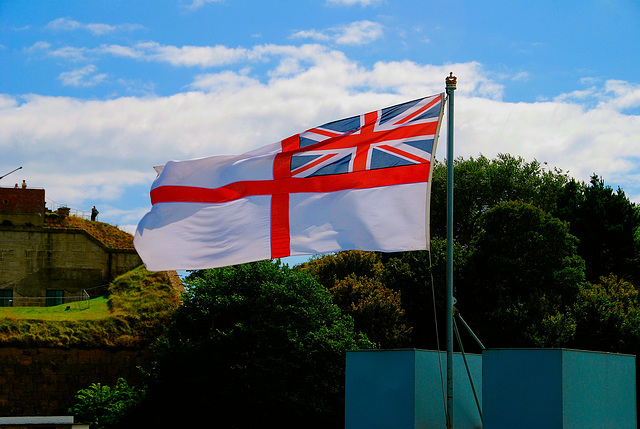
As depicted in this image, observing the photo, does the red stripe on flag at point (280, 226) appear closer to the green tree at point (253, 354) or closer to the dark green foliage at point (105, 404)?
the green tree at point (253, 354)

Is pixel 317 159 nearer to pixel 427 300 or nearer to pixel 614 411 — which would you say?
pixel 614 411

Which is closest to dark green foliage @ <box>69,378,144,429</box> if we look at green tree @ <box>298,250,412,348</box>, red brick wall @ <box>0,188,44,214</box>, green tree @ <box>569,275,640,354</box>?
green tree @ <box>298,250,412,348</box>

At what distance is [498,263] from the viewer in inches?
1727

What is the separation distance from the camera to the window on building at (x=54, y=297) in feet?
145

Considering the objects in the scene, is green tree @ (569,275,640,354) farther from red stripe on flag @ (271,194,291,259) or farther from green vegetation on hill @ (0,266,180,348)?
red stripe on flag @ (271,194,291,259)

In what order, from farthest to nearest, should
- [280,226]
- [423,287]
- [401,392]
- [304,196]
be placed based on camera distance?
[423,287] < [401,392] < [304,196] < [280,226]

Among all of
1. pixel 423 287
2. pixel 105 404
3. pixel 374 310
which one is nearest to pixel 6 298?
pixel 105 404

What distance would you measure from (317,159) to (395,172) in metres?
1.54

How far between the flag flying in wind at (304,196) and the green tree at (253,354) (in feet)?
65.4

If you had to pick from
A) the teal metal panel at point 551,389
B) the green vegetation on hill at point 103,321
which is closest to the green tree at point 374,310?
the green vegetation on hill at point 103,321

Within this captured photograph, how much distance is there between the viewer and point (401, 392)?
19250 mm

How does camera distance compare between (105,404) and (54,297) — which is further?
(54,297)

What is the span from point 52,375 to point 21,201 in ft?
46.8

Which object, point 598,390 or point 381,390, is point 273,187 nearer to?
point 381,390
